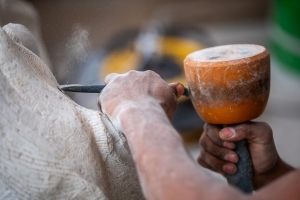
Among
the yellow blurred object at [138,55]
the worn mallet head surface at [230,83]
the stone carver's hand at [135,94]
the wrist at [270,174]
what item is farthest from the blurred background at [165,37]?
the wrist at [270,174]

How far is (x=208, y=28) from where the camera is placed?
4.46m

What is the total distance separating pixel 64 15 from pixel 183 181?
75 centimetres

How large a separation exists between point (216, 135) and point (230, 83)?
0.25 metres

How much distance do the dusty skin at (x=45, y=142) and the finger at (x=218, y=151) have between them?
1.20 feet

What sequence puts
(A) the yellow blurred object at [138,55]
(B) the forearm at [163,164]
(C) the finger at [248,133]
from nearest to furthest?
(B) the forearm at [163,164] < (C) the finger at [248,133] < (A) the yellow blurred object at [138,55]

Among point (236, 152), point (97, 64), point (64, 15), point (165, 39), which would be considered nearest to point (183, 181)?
point (236, 152)

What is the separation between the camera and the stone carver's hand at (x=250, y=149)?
1041 mm

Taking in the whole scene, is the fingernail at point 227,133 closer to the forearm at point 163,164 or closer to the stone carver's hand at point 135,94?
the stone carver's hand at point 135,94

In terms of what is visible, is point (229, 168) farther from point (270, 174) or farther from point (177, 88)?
point (177, 88)

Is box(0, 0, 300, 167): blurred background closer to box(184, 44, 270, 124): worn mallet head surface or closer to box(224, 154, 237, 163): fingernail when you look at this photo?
box(184, 44, 270, 124): worn mallet head surface

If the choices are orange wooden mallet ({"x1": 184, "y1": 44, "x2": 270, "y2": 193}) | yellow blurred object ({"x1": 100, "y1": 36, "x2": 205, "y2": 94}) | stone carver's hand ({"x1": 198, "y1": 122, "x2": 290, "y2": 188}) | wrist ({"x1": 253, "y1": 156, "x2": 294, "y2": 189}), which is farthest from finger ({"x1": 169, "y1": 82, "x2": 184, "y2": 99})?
yellow blurred object ({"x1": 100, "y1": 36, "x2": 205, "y2": 94})

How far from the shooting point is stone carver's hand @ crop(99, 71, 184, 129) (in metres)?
0.86

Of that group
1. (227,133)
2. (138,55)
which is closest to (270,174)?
(227,133)

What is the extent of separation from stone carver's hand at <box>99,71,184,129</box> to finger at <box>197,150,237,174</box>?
0.30 metres
